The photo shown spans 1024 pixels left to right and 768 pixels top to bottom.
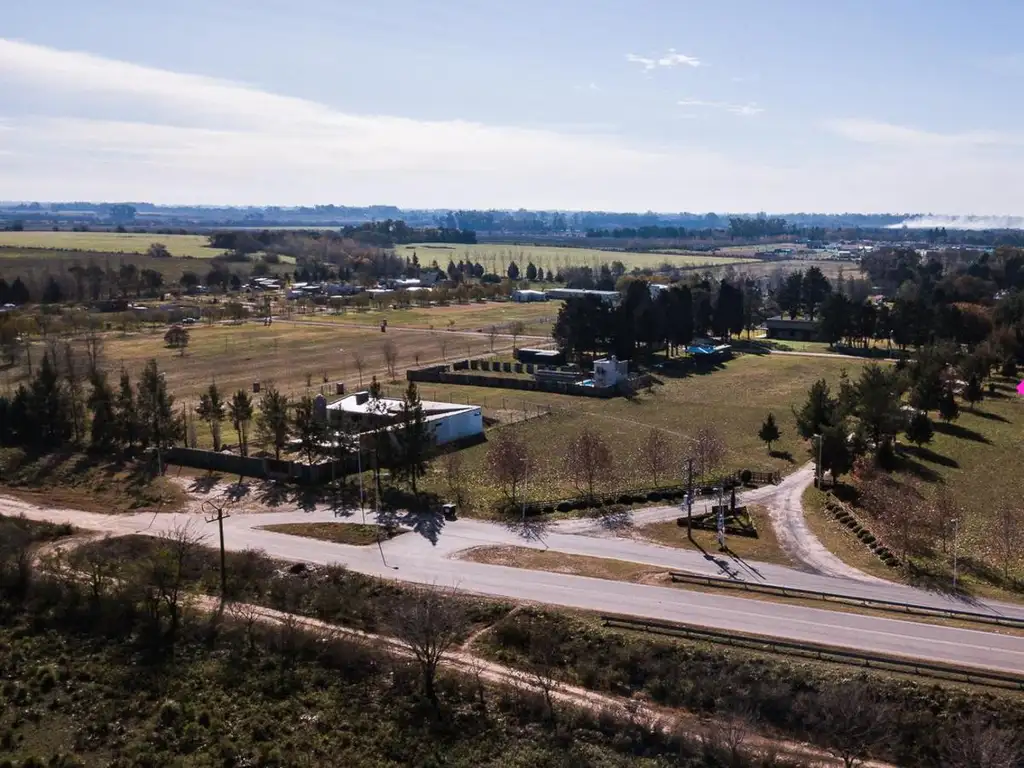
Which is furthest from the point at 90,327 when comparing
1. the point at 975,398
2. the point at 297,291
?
the point at 975,398

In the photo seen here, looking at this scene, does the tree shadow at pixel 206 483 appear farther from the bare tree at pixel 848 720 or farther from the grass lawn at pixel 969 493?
the bare tree at pixel 848 720

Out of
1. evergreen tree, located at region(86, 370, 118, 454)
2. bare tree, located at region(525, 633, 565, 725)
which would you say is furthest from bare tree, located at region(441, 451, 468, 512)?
evergreen tree, located at region(86, 370, 118, 454)

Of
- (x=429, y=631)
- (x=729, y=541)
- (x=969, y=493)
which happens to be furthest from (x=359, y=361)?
(x=429, y=631)

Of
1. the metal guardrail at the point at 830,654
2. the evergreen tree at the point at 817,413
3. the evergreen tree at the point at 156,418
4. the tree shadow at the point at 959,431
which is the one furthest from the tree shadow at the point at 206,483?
the tree shadow at the point at 959,431

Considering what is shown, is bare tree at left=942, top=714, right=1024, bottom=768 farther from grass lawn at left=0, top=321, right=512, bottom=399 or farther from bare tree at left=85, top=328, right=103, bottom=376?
bare tree at left=85, top=328, right=103, bottom=376

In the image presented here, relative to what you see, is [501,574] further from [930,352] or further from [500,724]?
[930,352]

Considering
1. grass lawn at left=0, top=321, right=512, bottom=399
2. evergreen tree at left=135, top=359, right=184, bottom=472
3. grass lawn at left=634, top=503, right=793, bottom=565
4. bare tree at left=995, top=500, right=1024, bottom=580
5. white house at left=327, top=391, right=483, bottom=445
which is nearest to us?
bare tree at left=995, top=500, right=1024, bottom=580
